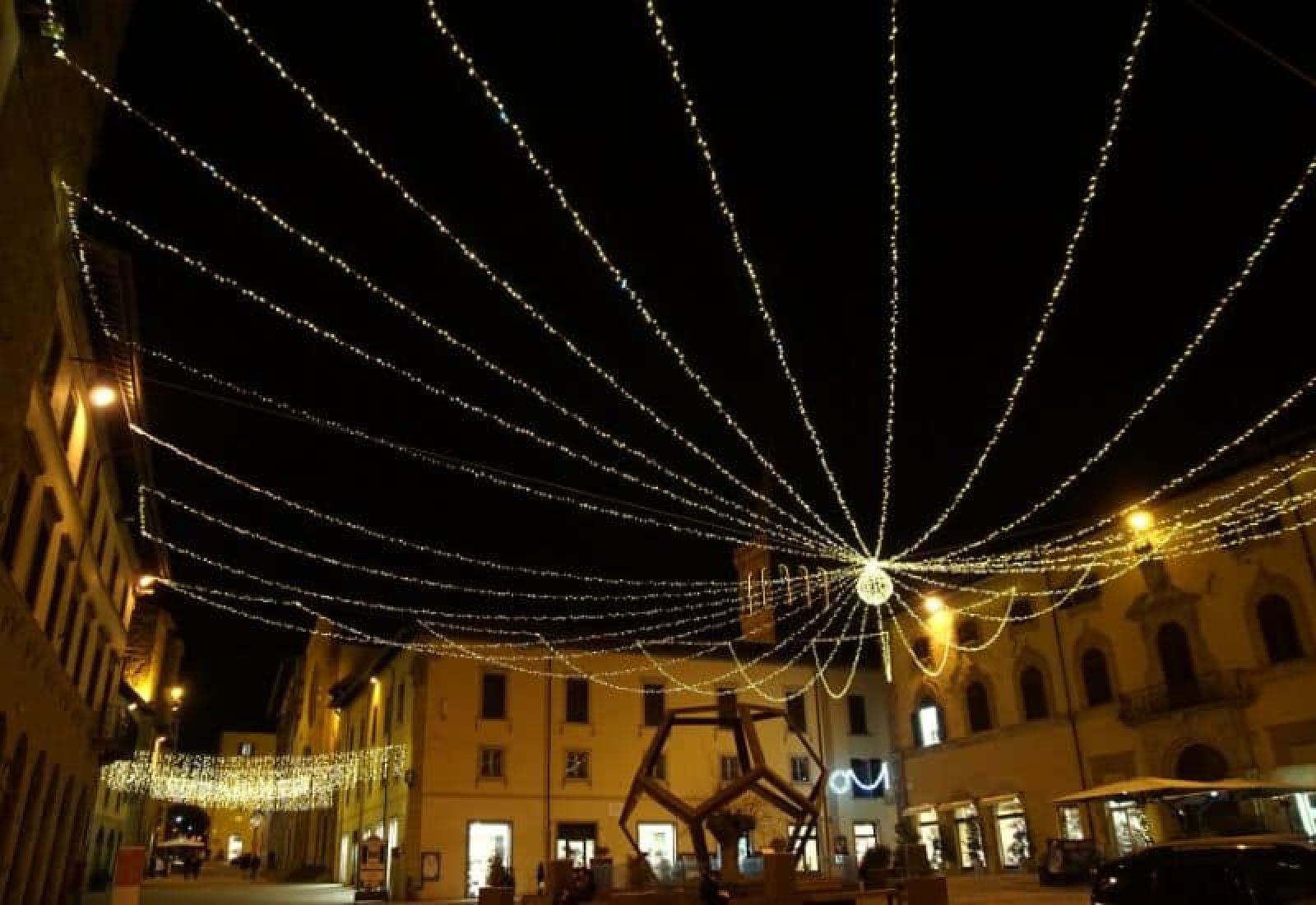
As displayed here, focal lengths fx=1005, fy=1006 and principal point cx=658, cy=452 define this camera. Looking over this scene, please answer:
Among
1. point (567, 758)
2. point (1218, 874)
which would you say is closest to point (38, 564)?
point (1218, 874)

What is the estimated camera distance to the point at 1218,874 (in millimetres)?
9406

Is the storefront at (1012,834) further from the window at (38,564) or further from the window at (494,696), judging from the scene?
the window at (38,564)

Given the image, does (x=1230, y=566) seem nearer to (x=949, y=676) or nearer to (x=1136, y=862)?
(x=949, y=676)

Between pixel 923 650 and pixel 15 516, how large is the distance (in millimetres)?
26764

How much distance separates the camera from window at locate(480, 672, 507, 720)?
95.2 feet

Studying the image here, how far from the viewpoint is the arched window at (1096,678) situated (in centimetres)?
2583

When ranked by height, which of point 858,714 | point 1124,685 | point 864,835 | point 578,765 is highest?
point 858,714

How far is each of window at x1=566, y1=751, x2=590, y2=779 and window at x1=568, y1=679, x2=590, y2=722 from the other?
0.97m

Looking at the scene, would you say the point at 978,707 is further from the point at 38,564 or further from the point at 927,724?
the point at 38,564

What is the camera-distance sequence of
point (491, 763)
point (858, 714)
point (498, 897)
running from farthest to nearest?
point (858, 714), point (491, 763), point (498, 897)

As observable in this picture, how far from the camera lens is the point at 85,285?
14.5 m

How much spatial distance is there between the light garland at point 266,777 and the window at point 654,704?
24.1 ft

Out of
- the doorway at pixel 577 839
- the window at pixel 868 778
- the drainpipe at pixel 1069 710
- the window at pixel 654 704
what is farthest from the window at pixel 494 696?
the drainpipe at pixel 1069 710

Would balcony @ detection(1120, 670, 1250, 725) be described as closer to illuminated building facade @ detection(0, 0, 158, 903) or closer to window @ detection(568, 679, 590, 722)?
window @ detection(568, 679, 590, 722)
